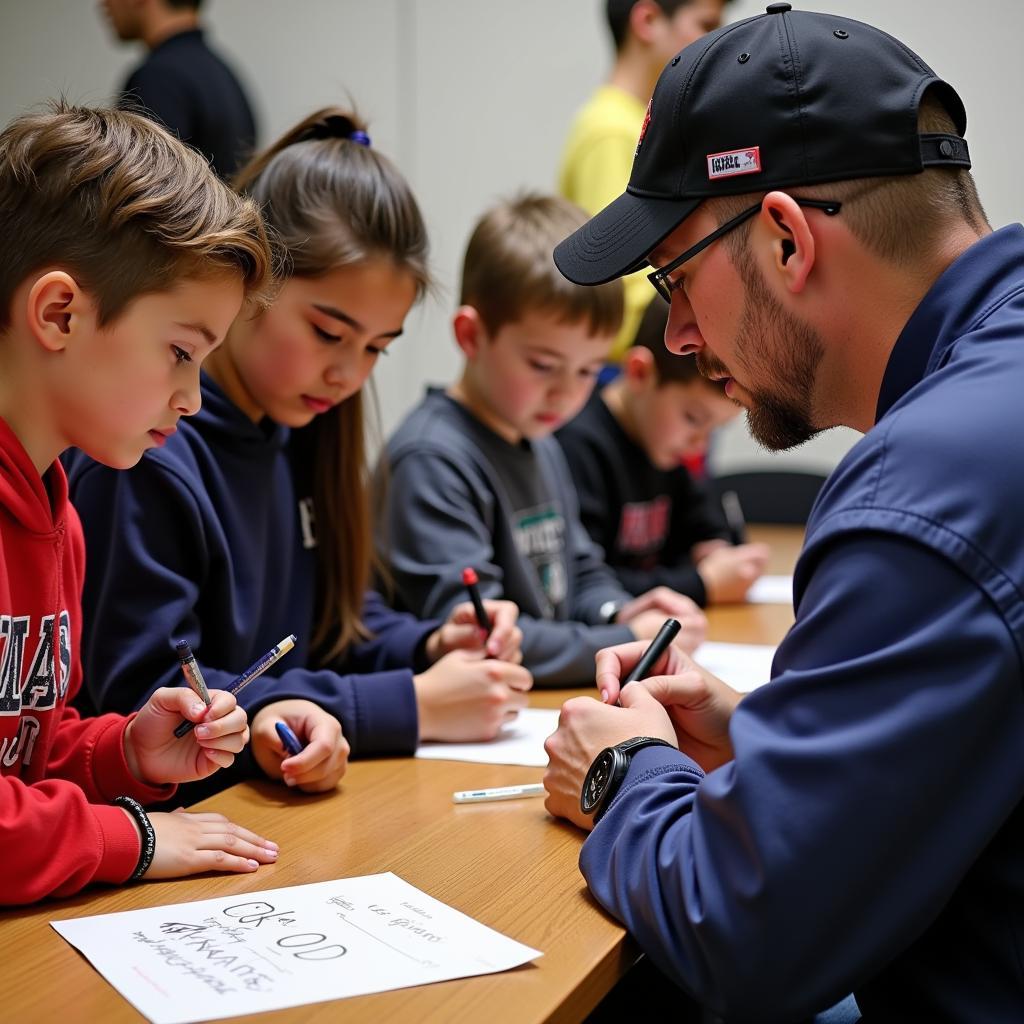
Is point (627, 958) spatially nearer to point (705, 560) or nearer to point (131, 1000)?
point (131, 1000)

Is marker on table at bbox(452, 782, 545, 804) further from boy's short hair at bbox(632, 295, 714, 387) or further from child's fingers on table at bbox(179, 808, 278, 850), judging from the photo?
boy's short hair at bbox(632, 295, 714, 387)

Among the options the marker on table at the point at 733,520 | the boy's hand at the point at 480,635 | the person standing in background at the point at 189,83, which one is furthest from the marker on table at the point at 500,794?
the person standing in background at the point at 189,83

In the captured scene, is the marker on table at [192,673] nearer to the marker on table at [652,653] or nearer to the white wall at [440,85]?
the marker on table at [652,653]

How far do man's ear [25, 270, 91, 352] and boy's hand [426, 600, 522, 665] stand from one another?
68 cm

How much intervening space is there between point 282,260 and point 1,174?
394 millimetres

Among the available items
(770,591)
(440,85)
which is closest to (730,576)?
(770,591)

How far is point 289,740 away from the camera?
1.17 meters

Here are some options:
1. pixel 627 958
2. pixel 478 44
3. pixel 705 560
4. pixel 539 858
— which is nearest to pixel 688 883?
pixel 627 958

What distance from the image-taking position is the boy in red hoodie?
0.99 meters

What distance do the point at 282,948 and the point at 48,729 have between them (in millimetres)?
381

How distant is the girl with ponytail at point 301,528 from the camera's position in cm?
124

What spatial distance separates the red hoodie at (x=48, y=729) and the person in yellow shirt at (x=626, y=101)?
167 centimetres

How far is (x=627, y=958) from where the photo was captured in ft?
2.81

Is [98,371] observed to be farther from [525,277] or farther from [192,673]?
[525,277]
